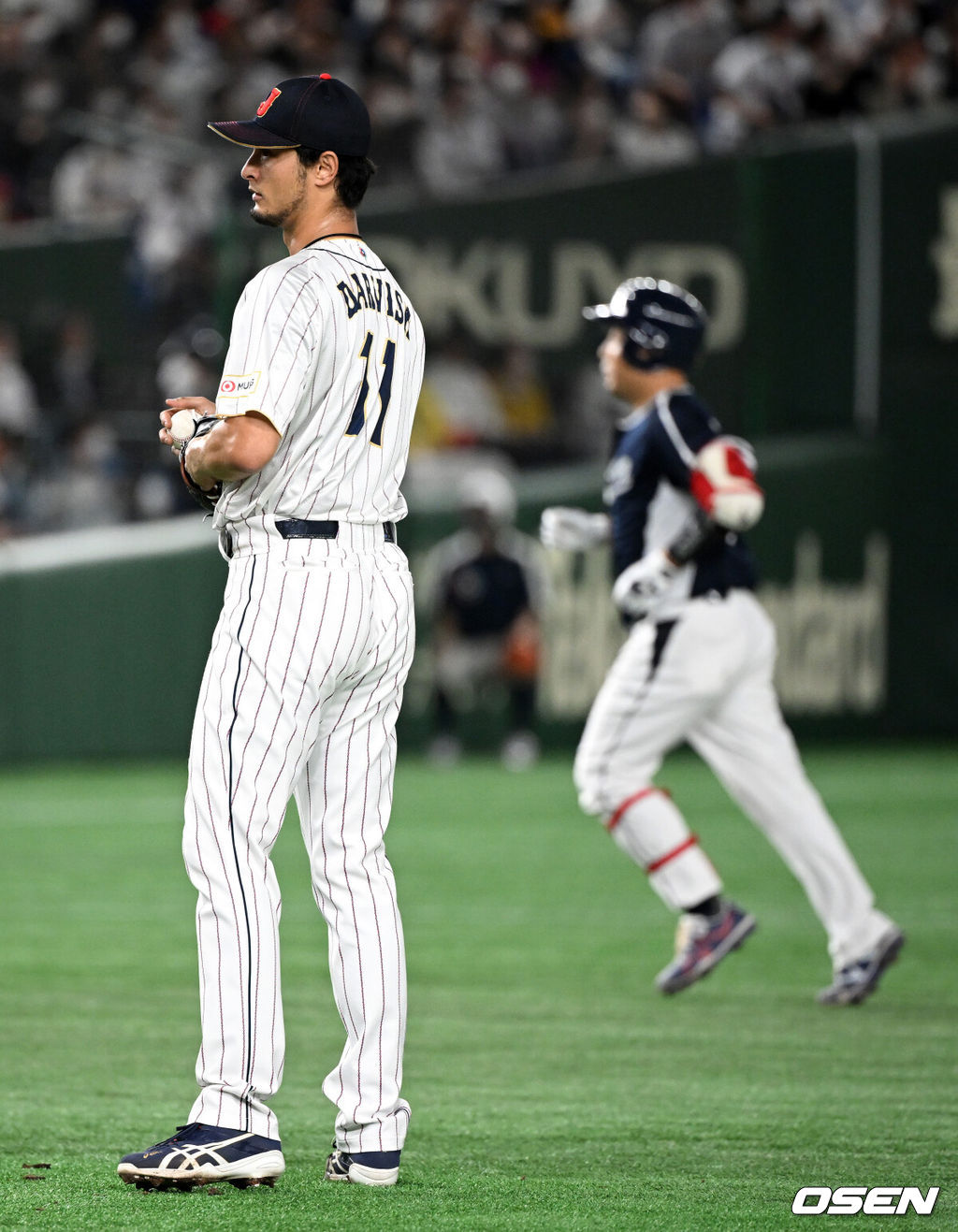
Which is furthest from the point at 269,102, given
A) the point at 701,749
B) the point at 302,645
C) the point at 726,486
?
the point at 701,749

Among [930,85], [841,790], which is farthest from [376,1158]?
[930,85]

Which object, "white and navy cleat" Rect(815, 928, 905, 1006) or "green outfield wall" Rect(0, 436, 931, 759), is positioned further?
"green outfield wall" Rect(0, 436, 931, 759)

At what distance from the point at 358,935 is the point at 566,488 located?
1299cm

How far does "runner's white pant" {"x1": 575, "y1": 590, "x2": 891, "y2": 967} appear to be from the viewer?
24.4ft

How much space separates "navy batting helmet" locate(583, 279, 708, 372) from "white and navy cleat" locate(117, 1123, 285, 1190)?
13.2 feet

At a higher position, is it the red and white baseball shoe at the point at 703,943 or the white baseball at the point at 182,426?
the white baseball at the point at 182,426

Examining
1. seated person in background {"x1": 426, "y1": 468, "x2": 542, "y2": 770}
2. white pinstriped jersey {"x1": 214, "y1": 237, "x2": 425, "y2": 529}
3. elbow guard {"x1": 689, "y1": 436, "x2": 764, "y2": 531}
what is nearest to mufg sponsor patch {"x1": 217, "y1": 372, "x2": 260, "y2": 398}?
white pinstriped jersey {"x1": 214, "y1": 237, "x2": 425, "y2": 529}

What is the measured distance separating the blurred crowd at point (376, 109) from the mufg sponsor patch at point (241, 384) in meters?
10.5

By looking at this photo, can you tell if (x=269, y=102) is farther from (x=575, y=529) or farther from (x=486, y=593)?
(x=486, y=593)

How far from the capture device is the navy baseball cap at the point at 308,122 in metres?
4.42

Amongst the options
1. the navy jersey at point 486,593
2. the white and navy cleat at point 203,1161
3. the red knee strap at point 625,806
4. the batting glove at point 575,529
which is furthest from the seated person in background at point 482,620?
the white and navy cleat at point 203,1161

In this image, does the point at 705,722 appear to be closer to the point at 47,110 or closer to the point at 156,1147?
the point at 156,1147

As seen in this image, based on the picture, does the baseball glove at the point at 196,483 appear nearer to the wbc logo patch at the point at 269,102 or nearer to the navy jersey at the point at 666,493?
the wbc logo patch at the point at 269,102

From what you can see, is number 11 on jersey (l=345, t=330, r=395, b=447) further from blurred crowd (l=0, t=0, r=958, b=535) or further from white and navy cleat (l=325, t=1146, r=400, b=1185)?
blurred crowd (l=0, t=0, r=958, b=535)
